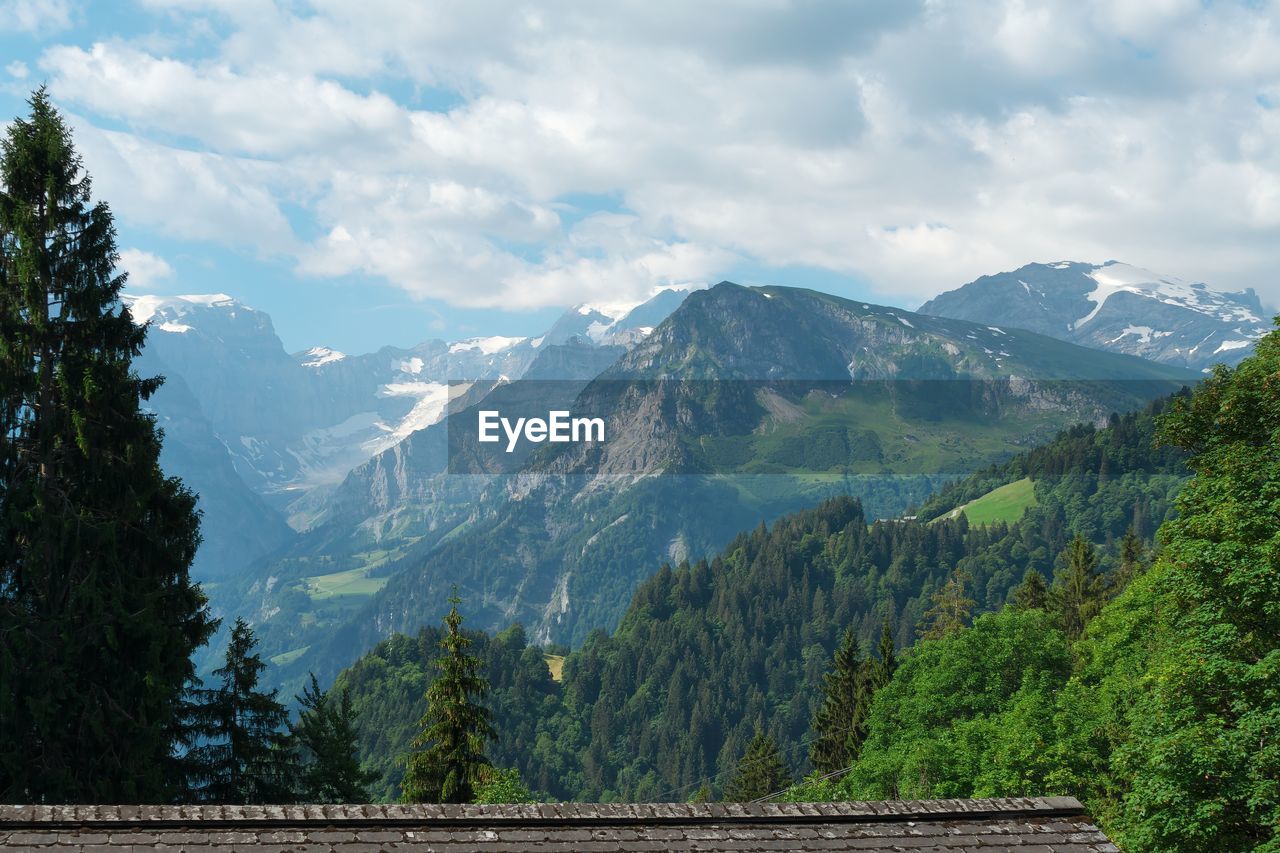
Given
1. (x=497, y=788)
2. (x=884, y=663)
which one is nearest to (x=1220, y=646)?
(x=497, y=788)

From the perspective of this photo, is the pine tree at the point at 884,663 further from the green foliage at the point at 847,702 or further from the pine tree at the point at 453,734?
→ the pine tree at the point at 453,734

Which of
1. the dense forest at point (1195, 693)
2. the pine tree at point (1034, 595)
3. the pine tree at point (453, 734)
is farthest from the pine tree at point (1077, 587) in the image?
the pine tree at point (453, 734)

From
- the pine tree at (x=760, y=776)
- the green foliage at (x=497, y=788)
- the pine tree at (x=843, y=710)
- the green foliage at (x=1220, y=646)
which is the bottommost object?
the pine tree at (x=760, y=776)

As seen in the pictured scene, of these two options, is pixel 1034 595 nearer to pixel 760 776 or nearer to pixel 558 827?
pixel 760 776

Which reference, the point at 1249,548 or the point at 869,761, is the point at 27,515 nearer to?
the point at 1249,548

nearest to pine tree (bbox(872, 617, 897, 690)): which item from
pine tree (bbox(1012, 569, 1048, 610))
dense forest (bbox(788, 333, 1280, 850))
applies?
pine tree (bbox(1012, 569, 1048, 610))

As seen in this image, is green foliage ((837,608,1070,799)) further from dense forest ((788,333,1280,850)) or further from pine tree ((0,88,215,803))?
pine tree ((0,88,215,803))

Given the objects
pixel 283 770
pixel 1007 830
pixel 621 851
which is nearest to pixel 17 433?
pixel 283 770
